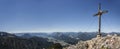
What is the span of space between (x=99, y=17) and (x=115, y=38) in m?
10.1

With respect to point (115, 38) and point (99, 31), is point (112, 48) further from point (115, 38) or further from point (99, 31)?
point (99, 31)

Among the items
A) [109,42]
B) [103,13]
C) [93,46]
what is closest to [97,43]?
[93,46]

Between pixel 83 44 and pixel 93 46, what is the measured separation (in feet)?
19.5

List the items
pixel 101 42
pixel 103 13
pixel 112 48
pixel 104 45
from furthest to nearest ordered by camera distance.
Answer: pixel 103 13 → pixel 101 42 → pixel 104 45 → pixel 112 48

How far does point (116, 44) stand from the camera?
52188mm

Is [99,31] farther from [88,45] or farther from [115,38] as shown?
[115,38]

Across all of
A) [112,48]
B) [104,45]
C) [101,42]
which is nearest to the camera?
[112,48]

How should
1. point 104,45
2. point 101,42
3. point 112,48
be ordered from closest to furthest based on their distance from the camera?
point 112,48
point 104,45
point 101,42

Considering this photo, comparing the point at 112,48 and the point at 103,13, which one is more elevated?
the point at 103,13

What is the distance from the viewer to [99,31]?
2537 inches

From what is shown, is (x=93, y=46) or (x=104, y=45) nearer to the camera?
(x=104, y=45)

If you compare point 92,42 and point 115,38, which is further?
point 92,42

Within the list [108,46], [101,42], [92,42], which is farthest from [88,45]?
[108,46]

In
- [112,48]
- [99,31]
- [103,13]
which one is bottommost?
[112,48]
